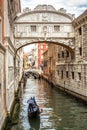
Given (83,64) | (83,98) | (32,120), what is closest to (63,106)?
(83,98)

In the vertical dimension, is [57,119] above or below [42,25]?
below

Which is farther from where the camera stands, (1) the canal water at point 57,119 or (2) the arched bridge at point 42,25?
(2) the arched bridge at point 42,25

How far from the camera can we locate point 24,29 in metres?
20.8

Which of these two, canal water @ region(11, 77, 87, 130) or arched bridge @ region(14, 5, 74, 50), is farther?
arched bridge @ region(14, 5, 74, 50)

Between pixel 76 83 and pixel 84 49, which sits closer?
pixel 84 49

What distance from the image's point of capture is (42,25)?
20.7 metres

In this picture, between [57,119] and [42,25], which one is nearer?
[57,119]

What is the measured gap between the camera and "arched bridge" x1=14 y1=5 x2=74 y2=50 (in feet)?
67.1

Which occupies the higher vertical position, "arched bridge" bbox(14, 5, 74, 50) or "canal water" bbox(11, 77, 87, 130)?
"arched bridge" bbox(14, 5, 74, 50)

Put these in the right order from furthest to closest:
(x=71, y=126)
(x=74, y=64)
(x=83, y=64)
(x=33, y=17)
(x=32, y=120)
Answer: (x=74, y=64) → (x=33, y=17) → (x=83, y=64) → (x=32, y=120) → (x=71, y=126)

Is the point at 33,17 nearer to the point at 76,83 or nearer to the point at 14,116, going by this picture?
the point at 76,83

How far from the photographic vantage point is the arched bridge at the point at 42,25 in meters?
20.5

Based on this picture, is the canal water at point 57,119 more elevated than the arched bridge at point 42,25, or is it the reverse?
the arched bridge at point 42,25

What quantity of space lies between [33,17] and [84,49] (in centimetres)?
437
